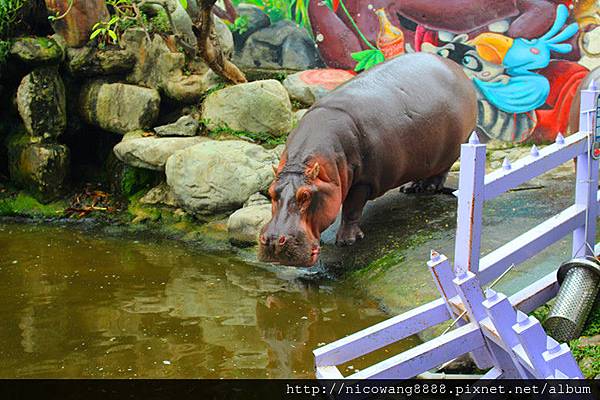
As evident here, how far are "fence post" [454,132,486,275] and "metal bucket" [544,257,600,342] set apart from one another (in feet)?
1.69

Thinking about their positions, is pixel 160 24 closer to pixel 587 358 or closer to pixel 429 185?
pixel 429 185

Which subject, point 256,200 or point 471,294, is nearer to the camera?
point 471,294

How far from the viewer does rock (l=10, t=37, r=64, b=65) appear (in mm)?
8469

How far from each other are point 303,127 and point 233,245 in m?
1.47

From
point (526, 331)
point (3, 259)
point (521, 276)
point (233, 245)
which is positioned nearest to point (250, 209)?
point (233, 245)

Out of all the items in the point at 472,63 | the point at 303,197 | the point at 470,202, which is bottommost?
the point at 472,63

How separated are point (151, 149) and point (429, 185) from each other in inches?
112

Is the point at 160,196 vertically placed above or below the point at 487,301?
below

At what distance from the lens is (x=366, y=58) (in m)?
10.3

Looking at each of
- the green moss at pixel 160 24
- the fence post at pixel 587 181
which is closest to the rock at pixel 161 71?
the green moss at pixel 160 24

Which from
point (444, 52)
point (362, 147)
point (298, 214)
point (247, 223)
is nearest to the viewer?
point (298, 214)

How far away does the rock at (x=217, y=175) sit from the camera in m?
7.43

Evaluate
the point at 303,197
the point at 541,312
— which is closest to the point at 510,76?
the point at 303,197

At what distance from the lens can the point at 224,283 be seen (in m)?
6.15
